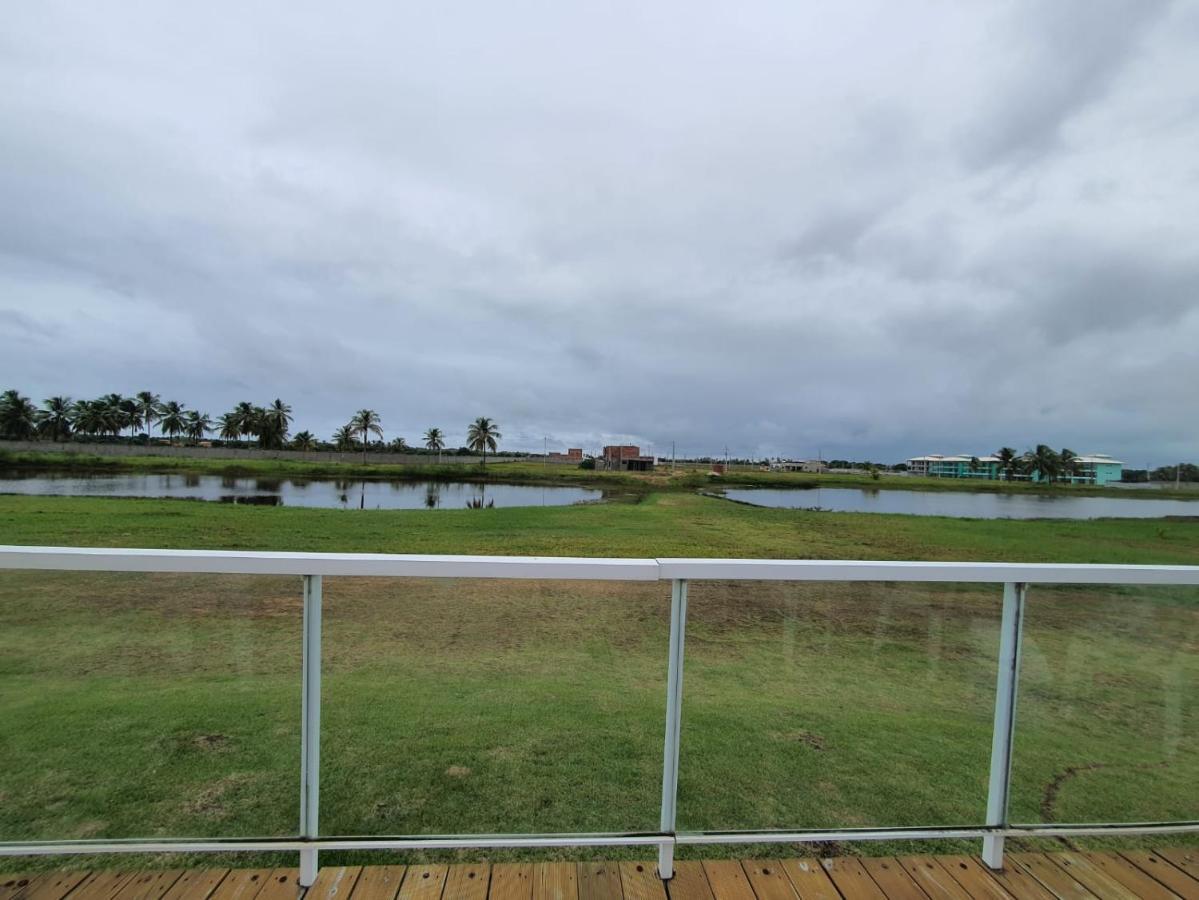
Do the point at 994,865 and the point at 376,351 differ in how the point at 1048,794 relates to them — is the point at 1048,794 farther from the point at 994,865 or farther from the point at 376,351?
the point at 376,351

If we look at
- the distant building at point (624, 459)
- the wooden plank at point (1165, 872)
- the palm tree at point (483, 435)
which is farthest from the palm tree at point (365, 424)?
the wooden plank at point (1165, 872)

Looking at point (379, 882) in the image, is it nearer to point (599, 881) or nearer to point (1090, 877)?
point (599, 881)

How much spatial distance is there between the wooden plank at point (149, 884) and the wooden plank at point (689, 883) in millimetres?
1072

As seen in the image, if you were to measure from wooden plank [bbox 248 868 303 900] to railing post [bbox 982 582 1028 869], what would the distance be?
1.61 metres

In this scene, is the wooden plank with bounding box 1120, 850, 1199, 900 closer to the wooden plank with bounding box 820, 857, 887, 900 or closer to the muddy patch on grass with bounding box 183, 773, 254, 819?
the wooden plank with bounding box 820, 857, 887, 900

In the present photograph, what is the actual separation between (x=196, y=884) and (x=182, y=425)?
65706 mm

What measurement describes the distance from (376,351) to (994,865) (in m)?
50.9

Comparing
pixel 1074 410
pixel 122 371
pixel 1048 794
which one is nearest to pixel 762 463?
pixel 1074 410

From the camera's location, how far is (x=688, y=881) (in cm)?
121

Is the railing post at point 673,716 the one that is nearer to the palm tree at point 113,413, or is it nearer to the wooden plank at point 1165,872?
the wooden plank at point 1165,872

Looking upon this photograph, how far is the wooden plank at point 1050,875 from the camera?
3.93 feet

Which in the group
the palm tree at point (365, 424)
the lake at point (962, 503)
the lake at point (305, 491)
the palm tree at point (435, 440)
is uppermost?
the palm tree at point (365, 424)

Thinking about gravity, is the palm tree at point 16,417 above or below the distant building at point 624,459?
above

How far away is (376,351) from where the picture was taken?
46719 mm
